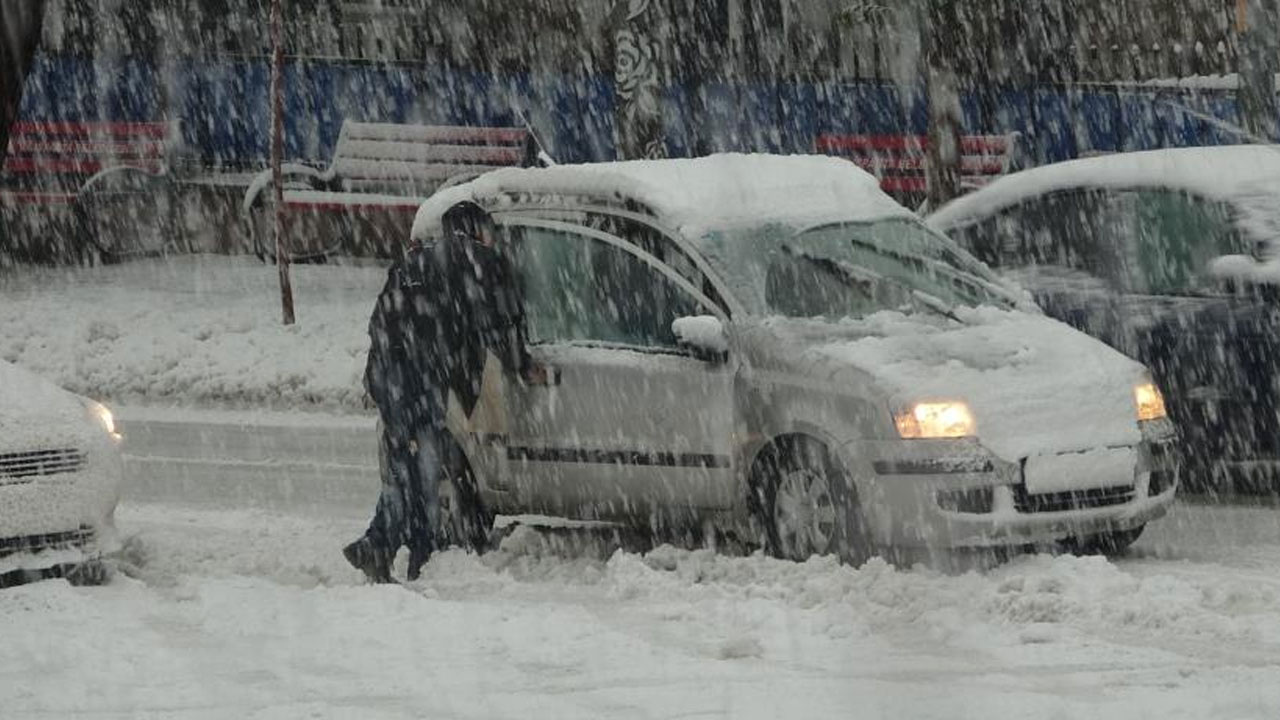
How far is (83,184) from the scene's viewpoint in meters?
22.6

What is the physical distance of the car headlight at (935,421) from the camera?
9.34 m

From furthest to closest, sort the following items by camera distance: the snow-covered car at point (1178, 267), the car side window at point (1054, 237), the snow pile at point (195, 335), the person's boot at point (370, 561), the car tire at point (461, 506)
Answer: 1. the snow pile at point (195, 335)
2. the car side window at point (1054, 237)
3. the snow-covered car at point (1178, 267)
4. the car tire at point (461, 506)
5. the person's boot at point (370, 561)

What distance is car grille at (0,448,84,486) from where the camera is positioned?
31.6ft

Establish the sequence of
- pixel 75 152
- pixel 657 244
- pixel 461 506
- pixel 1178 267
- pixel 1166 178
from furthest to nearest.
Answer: pixel 75 152, pixel 1166 178, pixel 1178 267, pixel 461 506, pixel 657 244

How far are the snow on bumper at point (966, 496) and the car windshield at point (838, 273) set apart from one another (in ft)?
3.32

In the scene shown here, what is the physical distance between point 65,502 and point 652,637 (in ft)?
9.08

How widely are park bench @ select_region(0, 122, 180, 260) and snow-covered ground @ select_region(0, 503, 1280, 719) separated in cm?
1296

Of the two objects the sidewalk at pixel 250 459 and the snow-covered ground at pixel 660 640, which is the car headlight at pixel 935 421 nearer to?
the snow-covered ground at pixel 660 640

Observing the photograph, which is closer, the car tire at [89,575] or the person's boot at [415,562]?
the car tire at [89,575]

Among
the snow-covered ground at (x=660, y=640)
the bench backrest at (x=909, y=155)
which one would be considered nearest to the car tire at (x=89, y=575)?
the snow-covered ground at (x=660, y=640)

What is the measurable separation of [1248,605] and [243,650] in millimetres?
3542

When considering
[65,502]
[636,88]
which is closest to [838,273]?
[65,502]

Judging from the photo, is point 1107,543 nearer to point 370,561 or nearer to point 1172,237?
point 1172,237

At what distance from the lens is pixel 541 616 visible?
861 cm
